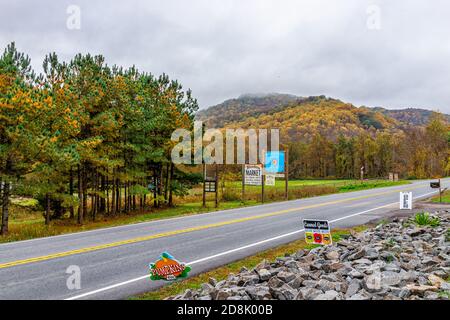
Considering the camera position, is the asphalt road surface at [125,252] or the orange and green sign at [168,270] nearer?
the orange and green sign at [168,270]

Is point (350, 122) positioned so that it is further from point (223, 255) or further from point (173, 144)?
point (223, 255)

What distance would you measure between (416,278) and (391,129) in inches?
5984

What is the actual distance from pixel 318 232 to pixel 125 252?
523 centimetres

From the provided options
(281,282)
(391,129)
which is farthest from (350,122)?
(281,282)

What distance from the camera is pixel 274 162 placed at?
31812 millimetres

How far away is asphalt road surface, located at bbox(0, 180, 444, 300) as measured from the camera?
753 centimetres

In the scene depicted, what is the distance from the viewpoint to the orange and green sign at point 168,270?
7398mm

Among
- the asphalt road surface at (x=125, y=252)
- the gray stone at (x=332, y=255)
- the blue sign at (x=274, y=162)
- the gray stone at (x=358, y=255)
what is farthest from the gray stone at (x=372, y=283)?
the blue sign at (x=274, y=162)

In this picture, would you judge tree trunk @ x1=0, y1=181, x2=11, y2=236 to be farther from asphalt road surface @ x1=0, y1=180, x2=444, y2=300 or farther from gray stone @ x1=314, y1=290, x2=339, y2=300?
gray stone @ x1=314, y1=290, x2=339, y2=300

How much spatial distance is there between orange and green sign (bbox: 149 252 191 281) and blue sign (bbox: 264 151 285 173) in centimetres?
2398

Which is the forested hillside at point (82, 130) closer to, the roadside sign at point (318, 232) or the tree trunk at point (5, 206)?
the tree trunk at point (5, 206)

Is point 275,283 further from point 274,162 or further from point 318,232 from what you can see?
point 274,162

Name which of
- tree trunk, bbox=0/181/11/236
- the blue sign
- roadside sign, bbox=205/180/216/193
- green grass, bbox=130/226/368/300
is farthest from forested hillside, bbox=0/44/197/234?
green grass, bbox=130/226/368/300

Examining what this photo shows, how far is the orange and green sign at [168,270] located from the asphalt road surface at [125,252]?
1.12ft
